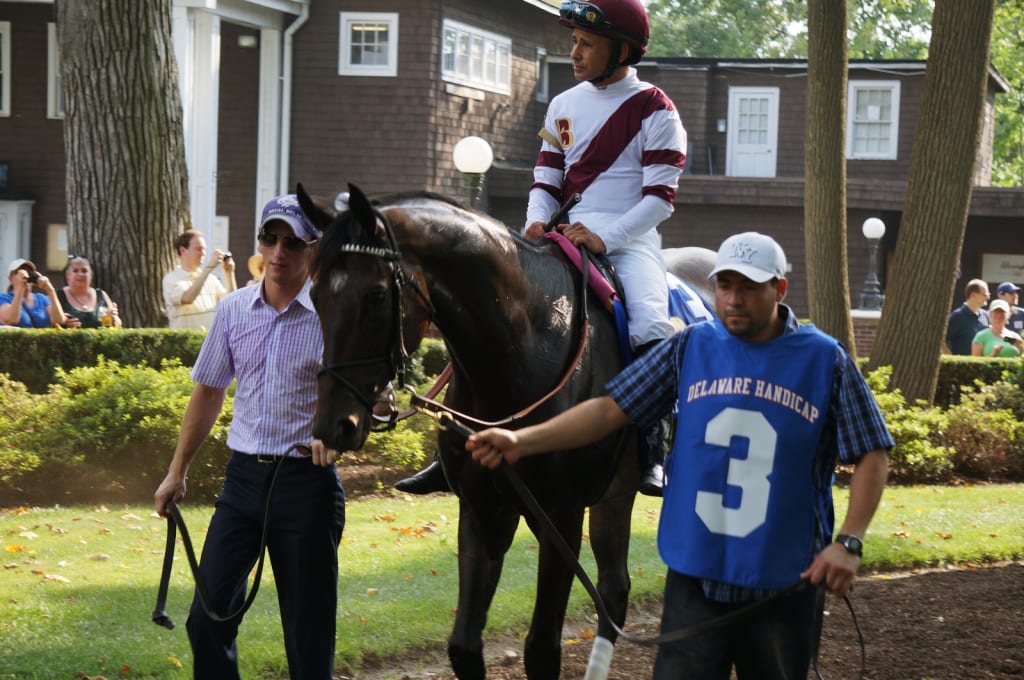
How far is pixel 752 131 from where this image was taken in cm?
3169

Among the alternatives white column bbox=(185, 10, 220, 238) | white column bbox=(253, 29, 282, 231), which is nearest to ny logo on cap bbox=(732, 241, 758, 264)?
white column bbox=(185, 10, 220, 238)

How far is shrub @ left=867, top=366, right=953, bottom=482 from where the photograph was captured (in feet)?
43.5

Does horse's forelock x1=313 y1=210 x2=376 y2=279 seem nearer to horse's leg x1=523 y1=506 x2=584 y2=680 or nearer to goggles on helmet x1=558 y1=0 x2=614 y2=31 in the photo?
horse's leg x1=523 y1=506 x2=584 y2=680

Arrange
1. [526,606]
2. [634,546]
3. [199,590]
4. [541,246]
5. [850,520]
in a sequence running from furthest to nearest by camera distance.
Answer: [634,546] → [526,606] → [541,246] → [199,590] → [850,520]

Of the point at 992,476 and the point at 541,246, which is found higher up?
the point at 541,246

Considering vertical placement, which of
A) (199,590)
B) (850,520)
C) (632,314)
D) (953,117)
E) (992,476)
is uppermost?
(953,117)

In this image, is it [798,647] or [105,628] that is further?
[105,628]

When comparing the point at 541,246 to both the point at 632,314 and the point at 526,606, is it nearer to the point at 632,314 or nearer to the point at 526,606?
the point at 632,314

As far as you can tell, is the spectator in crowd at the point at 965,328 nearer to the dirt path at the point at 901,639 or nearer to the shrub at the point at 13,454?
the dirt path at the point at 901,639

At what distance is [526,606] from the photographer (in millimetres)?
7656

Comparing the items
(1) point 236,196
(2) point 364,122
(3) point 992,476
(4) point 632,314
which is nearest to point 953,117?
(3) point 992,476

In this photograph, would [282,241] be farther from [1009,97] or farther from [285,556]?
[1009,97]

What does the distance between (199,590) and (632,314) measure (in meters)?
2.03

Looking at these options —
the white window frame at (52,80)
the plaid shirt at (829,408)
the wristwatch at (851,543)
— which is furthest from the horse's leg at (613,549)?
the white window frame at (52,80)
